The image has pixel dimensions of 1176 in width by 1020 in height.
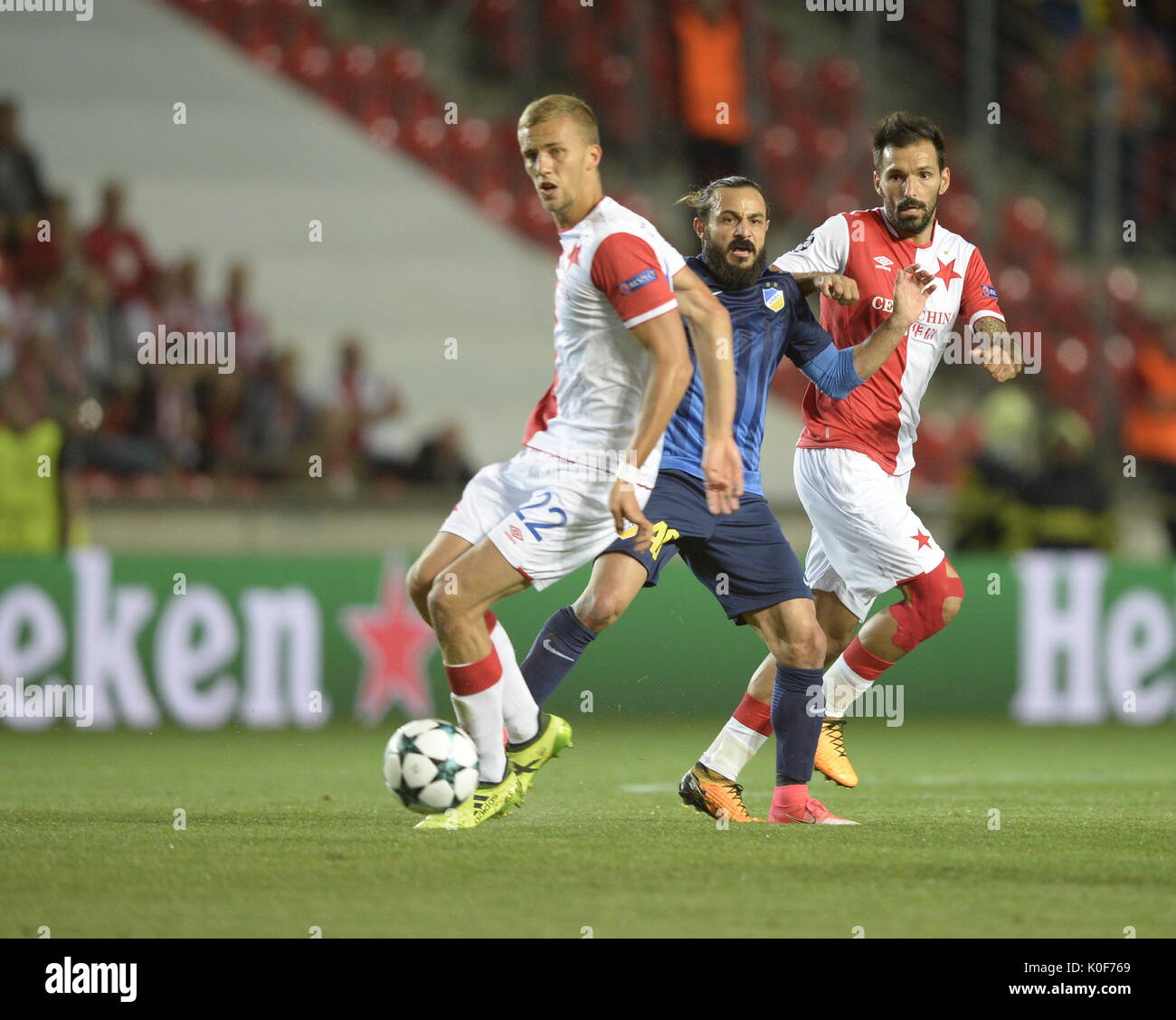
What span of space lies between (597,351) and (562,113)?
0.72 m

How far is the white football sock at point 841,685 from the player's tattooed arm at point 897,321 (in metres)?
1.16

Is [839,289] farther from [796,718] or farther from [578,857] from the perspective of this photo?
[578,857]

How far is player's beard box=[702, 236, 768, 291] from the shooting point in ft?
20.9

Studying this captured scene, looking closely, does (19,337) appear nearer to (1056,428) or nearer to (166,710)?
(166,710)

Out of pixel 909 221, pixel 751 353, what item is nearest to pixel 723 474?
pixel 751 353

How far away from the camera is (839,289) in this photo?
637 cm

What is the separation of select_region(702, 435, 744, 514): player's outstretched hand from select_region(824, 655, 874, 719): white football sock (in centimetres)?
147

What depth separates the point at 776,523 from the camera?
648 cm

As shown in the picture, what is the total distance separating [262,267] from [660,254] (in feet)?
32.8

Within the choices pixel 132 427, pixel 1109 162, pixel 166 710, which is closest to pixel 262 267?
pixel 132 427

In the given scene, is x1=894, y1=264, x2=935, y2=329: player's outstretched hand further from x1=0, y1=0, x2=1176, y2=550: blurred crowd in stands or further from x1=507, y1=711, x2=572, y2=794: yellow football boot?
x1=0, y1=0, x2=1176, y2=550: blurred crowd in stands

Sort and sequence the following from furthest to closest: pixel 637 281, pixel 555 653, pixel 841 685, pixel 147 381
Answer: pixel 147 381 < pixel 841 685 < pixel 555 653 < pixel 637 281

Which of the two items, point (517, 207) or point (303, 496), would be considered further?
point (517, 207)

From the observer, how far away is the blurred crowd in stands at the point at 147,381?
12219mm
